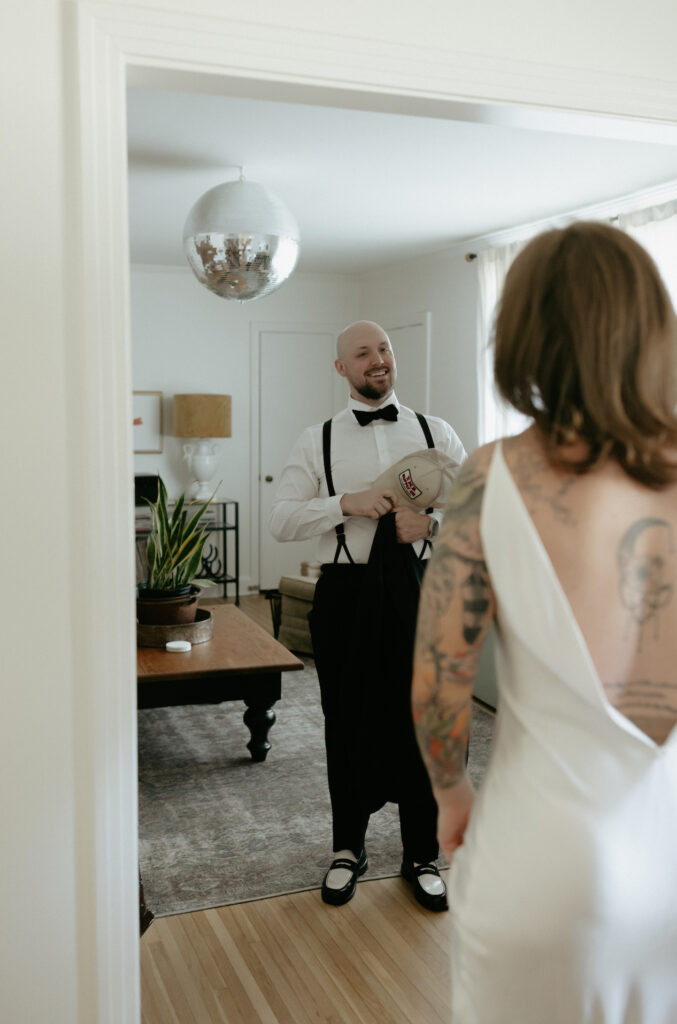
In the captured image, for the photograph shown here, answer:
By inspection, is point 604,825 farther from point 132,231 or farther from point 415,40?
point 132,231

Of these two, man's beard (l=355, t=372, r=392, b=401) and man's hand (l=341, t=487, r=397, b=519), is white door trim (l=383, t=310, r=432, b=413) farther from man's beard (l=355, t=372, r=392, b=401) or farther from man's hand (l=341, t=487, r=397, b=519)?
man's hand (l=341, t=487, r=397, b=519)

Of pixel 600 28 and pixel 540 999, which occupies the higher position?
pixel 600 28

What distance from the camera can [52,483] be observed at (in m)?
1.71

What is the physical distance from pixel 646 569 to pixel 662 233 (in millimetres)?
3975

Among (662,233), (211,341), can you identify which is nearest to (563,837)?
(662,233)

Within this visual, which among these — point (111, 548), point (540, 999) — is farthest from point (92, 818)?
point (540, 999)

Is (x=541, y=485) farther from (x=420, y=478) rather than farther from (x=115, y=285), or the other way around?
(x=420, y=478)

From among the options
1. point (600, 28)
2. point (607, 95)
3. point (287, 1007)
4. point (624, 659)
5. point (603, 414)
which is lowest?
point (287, 1007)

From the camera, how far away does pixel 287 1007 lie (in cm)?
232

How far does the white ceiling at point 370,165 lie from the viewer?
3.69 meters

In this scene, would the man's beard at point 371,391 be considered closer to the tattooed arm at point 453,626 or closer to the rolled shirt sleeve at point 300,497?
the rolled shirt sleeve at point 300,497

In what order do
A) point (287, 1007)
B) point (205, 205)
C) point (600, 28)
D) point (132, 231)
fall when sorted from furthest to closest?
point (132, 231)
point (205, 205)
point (287, 1007)
point (600, 28)

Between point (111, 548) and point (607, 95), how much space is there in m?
1.36

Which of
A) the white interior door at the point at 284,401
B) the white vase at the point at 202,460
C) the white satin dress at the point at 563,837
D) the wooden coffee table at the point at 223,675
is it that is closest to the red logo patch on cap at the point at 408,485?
the wooden coffee table at the point at 223,675
